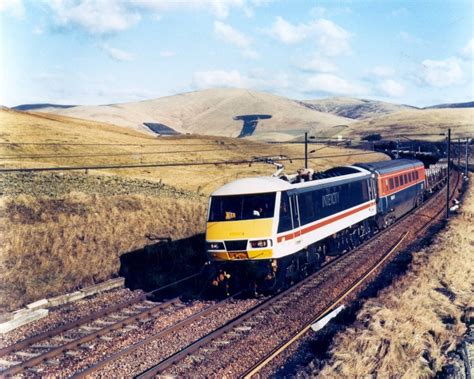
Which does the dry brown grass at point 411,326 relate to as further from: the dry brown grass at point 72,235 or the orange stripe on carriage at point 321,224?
the dry brown grass at point 72,235

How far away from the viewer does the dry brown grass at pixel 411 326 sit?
11562 mm

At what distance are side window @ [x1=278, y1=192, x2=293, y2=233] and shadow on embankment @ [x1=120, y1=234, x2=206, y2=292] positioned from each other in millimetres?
5741

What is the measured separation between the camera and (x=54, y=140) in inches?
2530

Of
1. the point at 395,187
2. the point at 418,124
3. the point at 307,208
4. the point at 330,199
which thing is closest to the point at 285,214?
the point at 307,208

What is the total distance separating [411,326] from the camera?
1384 centimetres

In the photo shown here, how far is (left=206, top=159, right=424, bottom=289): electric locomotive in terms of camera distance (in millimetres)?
16391

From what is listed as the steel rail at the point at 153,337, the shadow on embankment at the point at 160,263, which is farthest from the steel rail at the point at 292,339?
the shadow on embankment at the point at 160,263

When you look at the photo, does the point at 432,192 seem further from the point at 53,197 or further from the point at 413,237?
the point at 53,197

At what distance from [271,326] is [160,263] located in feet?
29.8

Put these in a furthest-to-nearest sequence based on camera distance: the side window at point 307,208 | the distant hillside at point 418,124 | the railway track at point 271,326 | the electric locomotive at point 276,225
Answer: the distant hillside at point 418,124 → the side window at point 307,208 → the electric locomotive at point 276,225 → the railway track at point 271,326

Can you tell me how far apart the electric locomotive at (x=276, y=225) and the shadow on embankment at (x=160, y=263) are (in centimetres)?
406

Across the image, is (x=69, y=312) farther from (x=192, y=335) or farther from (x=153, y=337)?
(x=192, y=335)

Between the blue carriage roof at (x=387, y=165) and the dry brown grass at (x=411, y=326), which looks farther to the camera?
the blue carriage roof at (x=387, y=165)

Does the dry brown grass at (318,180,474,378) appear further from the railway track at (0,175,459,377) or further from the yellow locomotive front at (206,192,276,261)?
the yellow locomotive front at (206,192,276,261)
